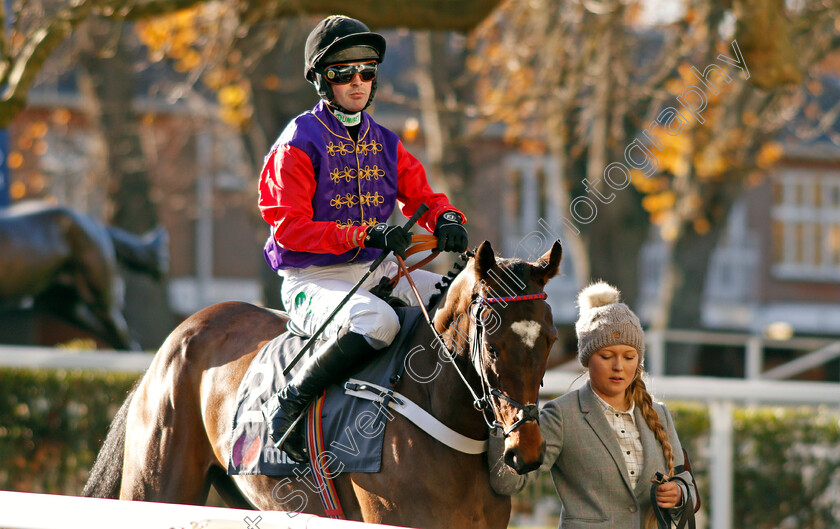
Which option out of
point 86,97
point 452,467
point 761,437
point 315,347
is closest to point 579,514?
point 452,467

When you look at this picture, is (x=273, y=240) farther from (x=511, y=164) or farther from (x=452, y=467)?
(x=511, y=164)

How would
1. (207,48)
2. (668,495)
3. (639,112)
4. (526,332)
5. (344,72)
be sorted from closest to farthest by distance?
1. (526,332)
2. (668,495)
3. (344,72)
4. (207,48)
5. (639,112)

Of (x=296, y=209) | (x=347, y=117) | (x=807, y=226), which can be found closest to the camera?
(x=296, y=209)

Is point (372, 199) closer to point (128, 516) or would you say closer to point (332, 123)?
point (332, 123)

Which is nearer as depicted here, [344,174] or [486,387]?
[486,387]

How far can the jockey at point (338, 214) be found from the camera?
321 cm

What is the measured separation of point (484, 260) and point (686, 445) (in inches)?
148

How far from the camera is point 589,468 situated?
9.98 ft

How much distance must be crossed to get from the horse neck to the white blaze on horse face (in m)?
0.24

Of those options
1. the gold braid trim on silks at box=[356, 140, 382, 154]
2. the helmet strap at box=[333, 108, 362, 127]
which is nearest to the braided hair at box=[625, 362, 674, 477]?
the gold braid trim on silks at box=[356, 140, 382, 154]

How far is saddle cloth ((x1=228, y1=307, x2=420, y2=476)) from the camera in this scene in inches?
125

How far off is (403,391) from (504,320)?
53cm

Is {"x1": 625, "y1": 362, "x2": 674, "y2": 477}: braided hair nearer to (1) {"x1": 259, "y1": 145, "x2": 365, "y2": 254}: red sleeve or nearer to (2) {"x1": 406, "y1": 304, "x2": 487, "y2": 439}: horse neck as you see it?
(2) {"x1": 406, "y1": 304, "x2": 487, "y2": 439}: horse neck

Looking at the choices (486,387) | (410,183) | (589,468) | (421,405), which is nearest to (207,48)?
(410,183)
